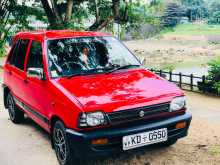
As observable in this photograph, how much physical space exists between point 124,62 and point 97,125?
1.73 meters

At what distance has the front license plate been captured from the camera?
5.41 meters

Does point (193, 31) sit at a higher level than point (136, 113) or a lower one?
lower

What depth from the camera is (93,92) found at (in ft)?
18.6

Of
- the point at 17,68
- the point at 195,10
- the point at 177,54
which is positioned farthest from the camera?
the point at 195,10

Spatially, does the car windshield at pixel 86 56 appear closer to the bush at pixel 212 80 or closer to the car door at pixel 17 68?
the car door at pixel 17 68

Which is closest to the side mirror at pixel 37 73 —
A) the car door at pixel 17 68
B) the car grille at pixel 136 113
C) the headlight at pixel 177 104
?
the car door at pixel 17 68

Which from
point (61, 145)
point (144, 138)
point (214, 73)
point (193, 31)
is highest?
point (144, 138)

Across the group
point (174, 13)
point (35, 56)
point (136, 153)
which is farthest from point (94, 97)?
point (174, 13)

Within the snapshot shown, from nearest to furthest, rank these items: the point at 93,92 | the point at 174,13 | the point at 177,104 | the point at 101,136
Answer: the point at 101,136 → the point at 93,92 → the point at 177,104 → the point at 174,13

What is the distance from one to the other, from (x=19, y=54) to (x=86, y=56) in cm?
196

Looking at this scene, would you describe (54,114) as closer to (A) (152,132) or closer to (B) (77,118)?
(B) (77,118)

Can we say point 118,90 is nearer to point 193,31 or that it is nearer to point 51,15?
point 51,15

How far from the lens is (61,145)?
19.4ft

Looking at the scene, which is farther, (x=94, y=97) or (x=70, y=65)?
(x=70, y=65)
